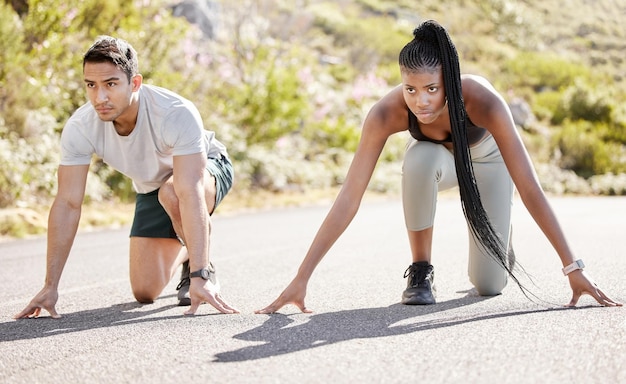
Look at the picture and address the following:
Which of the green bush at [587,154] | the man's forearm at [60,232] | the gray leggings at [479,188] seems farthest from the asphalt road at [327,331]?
the green bush at [587,154]

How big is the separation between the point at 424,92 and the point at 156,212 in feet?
6.81

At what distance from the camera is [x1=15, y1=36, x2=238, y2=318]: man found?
471cm

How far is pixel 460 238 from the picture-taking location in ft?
30.4

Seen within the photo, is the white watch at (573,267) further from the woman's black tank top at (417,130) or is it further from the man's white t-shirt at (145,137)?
the man's white t-shirt at (145,137)

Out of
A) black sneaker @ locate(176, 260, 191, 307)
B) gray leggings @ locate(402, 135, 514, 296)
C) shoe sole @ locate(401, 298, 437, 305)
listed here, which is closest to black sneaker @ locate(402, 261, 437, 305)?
shoe sole @ locate(401, 298, 437, 305)

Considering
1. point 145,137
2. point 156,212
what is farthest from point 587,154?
point 145,137

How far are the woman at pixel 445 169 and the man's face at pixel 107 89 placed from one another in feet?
4.29

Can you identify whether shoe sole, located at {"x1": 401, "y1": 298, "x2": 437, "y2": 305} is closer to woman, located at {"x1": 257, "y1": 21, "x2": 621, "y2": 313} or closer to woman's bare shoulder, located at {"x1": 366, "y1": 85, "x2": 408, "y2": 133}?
woman, located at {"x1": 257, "y1": 21, "x2": 621, "y2": 313}

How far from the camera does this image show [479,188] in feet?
17.5

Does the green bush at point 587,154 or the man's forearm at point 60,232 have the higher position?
the green bush at point 587,154

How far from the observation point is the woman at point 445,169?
4473 millimetres

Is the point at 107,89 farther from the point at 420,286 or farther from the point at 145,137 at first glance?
the point at 420,286

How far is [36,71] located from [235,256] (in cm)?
643

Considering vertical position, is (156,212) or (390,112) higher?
(390,112)
